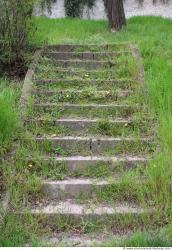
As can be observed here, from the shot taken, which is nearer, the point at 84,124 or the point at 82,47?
the point at 84,124

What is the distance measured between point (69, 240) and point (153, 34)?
7446 mm

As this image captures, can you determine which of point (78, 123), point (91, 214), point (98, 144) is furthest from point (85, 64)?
point (91, 214)

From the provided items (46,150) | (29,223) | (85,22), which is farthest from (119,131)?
(85,22)

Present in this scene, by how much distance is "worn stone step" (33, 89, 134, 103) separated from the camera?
26.7ft

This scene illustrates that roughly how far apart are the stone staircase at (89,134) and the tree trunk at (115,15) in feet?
8.58

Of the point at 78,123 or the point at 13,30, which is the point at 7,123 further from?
the point at 13,30

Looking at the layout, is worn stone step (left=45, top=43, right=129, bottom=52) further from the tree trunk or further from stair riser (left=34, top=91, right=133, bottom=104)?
the tree trunk

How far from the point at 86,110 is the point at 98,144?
1034mm

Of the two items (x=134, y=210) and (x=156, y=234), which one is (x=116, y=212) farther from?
(x=156, y=234)

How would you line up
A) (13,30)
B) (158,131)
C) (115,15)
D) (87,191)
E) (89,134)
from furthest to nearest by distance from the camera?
(115,15) < (13,30) < (89,134) < (158,131) < (87,191)

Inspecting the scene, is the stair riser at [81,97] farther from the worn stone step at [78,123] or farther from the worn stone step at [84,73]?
the worn stone step at [78,123]

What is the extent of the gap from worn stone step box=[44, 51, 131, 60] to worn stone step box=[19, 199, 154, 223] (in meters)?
4.63

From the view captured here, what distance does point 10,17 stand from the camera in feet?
28.9

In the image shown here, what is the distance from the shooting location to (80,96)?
8.16 m
